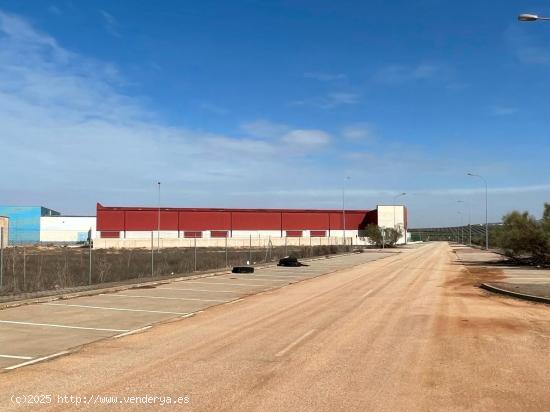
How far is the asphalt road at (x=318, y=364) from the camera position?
6762 mm

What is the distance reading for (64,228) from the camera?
129 metres

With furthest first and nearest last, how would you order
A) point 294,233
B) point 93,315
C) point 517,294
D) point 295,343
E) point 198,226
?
1. point 294,233
2. point 198,226
3. point 517,294
4. point 93,315
5. point 295,343

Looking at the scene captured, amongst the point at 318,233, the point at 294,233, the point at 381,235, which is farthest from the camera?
the point at 318,233

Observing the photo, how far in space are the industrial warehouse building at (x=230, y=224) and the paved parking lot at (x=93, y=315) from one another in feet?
253

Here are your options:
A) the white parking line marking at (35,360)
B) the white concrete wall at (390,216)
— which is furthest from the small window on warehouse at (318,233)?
the white parking line marking at (35,360)

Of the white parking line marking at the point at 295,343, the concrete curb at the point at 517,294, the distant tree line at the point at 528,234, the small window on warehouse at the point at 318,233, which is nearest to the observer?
the white parking line marking at the point at 295,343

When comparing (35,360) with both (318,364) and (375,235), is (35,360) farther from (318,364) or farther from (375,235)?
(375,235)

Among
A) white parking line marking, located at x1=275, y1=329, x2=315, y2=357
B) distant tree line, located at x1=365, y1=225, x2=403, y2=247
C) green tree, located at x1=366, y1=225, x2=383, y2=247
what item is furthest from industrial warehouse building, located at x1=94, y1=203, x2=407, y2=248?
white parking line marking, located at x1=275, y1=329, x2=315, y2=357

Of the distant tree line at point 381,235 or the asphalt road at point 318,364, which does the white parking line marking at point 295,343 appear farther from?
the distant tree line at point 381,235

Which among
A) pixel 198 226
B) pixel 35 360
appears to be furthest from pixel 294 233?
pixel 35 360

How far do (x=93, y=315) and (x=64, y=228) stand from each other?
403 ft

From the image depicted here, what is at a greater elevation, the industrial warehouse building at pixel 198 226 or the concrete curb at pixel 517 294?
the industrial warehouse building at pixel 198 226

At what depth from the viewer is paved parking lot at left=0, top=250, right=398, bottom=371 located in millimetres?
10211

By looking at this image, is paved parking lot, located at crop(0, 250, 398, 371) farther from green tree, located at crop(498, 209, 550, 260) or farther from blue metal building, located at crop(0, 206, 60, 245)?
blue metal building, located at crop(0, 206, 60, 245)
